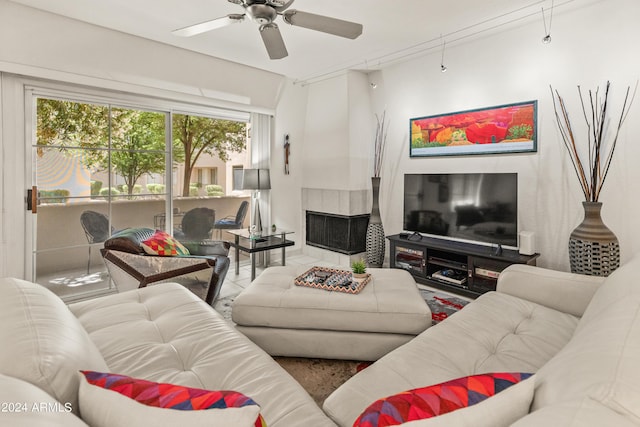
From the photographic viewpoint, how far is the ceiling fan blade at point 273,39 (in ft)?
7.49

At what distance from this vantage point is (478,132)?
3615 millimetres

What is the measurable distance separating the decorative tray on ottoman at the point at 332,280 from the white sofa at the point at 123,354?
0.75 metres

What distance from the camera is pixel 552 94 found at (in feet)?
10.3

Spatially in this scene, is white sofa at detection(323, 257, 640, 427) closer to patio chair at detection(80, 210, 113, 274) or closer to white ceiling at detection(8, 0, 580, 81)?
white ceiling at detection(8, 0, 580, 81)

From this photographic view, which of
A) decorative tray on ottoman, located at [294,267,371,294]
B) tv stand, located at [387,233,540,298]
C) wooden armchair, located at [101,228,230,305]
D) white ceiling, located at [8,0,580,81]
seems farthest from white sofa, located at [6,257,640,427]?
white ceiling, located at [8,0,580,81]

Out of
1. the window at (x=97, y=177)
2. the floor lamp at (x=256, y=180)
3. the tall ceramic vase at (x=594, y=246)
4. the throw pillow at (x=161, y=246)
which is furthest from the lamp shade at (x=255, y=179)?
the tall ceramic vase at (x=594, y=246)

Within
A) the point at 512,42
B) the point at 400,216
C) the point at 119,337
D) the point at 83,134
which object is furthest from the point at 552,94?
the point at 83,134

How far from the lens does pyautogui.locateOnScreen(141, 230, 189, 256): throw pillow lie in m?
2.88

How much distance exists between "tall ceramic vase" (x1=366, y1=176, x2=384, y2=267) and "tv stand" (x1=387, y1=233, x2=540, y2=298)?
29 centimetres

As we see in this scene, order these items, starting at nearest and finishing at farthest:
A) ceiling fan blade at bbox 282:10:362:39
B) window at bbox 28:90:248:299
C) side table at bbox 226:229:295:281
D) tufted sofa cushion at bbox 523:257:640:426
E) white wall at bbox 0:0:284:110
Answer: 1. tufted sofa cushion at bbox 523:257:640:426
2. ceiling fan blade at bbox 282:10:362:39
3. white wall at bbox 0:0:284:110
4. window at bbox 28:90:248:299
5. side table at bbox 226:229:295:281

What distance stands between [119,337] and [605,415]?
1673 millimetres

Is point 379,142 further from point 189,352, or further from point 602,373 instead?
point 602,373

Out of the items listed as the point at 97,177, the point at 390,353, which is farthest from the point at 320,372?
the point at 97,177

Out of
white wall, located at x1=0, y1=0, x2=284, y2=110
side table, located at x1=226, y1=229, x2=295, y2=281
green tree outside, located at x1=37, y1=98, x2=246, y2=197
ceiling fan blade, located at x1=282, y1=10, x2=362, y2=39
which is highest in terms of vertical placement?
white wall, located at x1=0, y1=0, x2=284, y2=110
